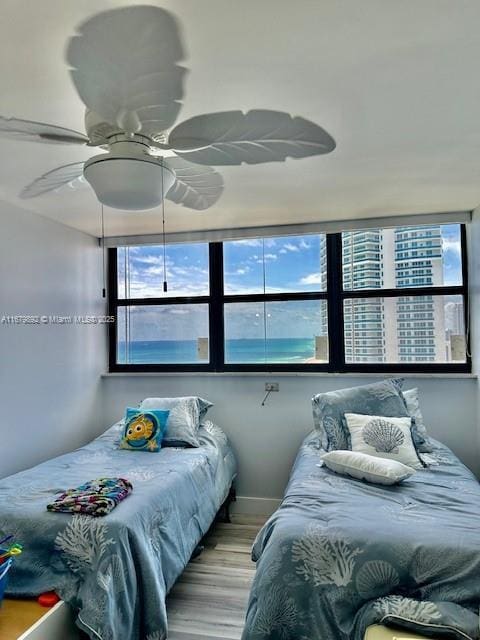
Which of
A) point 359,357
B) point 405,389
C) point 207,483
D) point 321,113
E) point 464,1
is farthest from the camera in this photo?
point 359,357

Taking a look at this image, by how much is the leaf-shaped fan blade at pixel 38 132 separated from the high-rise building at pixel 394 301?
8.50 ft

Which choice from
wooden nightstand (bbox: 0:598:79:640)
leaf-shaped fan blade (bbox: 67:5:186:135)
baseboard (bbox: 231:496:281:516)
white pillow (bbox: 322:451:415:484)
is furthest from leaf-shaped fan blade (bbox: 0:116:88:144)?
baseboard (bbox: 231:496:281:516)

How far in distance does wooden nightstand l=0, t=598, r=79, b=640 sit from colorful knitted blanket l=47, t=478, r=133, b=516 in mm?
371

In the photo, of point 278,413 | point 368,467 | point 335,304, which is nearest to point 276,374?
point 278,413

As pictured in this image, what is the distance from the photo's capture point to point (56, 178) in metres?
2.04

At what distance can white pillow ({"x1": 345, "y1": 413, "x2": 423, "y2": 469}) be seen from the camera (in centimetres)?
262

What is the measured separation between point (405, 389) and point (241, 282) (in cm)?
163

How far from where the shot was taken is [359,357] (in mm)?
3688

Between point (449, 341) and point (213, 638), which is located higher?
point (449, 341)

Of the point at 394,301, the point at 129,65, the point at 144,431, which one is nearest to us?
the point at 129,65

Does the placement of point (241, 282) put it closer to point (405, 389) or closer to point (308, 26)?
point (405, 389)

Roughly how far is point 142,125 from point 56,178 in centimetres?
60

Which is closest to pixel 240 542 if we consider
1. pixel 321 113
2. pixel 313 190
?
pixel 313 190

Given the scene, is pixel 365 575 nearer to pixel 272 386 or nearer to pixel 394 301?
pixel 272 386
